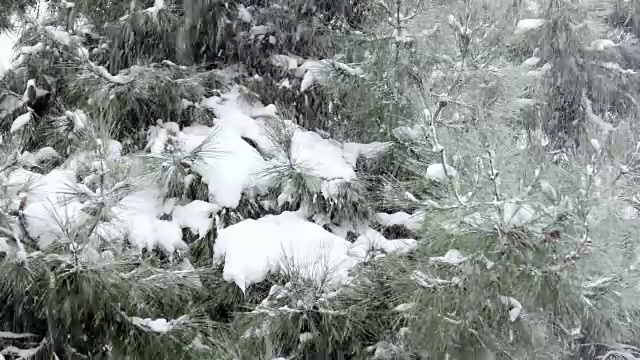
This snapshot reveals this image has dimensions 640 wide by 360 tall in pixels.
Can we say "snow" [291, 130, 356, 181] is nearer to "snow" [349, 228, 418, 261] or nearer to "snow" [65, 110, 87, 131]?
"snow" [349, 228, 418, 261]

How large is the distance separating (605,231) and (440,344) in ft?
2.52

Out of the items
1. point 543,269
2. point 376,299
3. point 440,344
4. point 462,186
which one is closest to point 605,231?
point 543,269

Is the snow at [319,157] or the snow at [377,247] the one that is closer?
the snow at [377,247]

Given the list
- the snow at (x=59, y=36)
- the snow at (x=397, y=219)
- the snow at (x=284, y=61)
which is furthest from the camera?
the snow at (x=284, y=61)

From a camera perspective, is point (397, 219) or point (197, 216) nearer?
point (197, 216)

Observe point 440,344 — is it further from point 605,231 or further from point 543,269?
point 605,231

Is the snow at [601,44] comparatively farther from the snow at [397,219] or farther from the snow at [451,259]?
the snow at [451,259]

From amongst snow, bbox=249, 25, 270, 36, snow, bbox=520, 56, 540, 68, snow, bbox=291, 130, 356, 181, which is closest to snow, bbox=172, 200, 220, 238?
snow, bbox=291, 130, 356, 181

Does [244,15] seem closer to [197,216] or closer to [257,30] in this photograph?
[257,30]

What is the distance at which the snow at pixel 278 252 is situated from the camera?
3.04 m

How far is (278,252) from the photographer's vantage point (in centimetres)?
314

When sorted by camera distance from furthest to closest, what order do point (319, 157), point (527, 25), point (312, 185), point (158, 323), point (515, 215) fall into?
point (527, 25)
point (319, 157)
point (312, 185)
point (158, 323)
point (515, 215)

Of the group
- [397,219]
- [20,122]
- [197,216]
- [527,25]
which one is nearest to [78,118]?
[20,122]

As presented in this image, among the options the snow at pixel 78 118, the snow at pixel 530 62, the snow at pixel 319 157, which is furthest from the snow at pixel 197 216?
the snow at pixel 530 62
